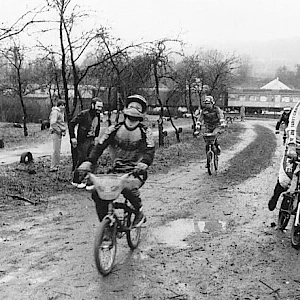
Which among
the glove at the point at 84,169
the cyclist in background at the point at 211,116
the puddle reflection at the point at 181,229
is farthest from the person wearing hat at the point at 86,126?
the glove at the point at 84,169

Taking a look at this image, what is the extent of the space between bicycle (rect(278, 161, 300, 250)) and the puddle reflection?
88 centimetres

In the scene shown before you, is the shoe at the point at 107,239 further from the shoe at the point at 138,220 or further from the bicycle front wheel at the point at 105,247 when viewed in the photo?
the shoe at the point at 138,220

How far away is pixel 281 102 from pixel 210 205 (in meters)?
94.6

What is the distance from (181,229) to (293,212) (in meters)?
1.61

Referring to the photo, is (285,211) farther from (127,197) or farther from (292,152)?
(127,197)

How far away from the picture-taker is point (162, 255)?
629cm

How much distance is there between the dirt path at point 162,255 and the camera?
513 cm

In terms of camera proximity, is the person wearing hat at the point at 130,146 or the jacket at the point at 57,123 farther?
the jacket at the point at 57,123

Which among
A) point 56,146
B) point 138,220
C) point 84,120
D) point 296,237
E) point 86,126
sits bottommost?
point 296,237

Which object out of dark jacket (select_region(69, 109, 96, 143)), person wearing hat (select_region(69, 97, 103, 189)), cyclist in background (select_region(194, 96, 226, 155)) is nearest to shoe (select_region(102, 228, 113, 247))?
person wearing hat (select_region(69, 97, 103, 189))

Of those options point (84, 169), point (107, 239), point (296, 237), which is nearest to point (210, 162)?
point (296, 237)

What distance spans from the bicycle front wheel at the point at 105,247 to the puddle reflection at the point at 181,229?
50.9 inches

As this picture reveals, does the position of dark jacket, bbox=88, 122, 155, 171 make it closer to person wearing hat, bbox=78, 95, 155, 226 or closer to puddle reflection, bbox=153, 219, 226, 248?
person wearing hat, bbox=78, 95, 155, 226

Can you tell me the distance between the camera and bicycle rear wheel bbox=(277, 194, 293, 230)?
292 inches
